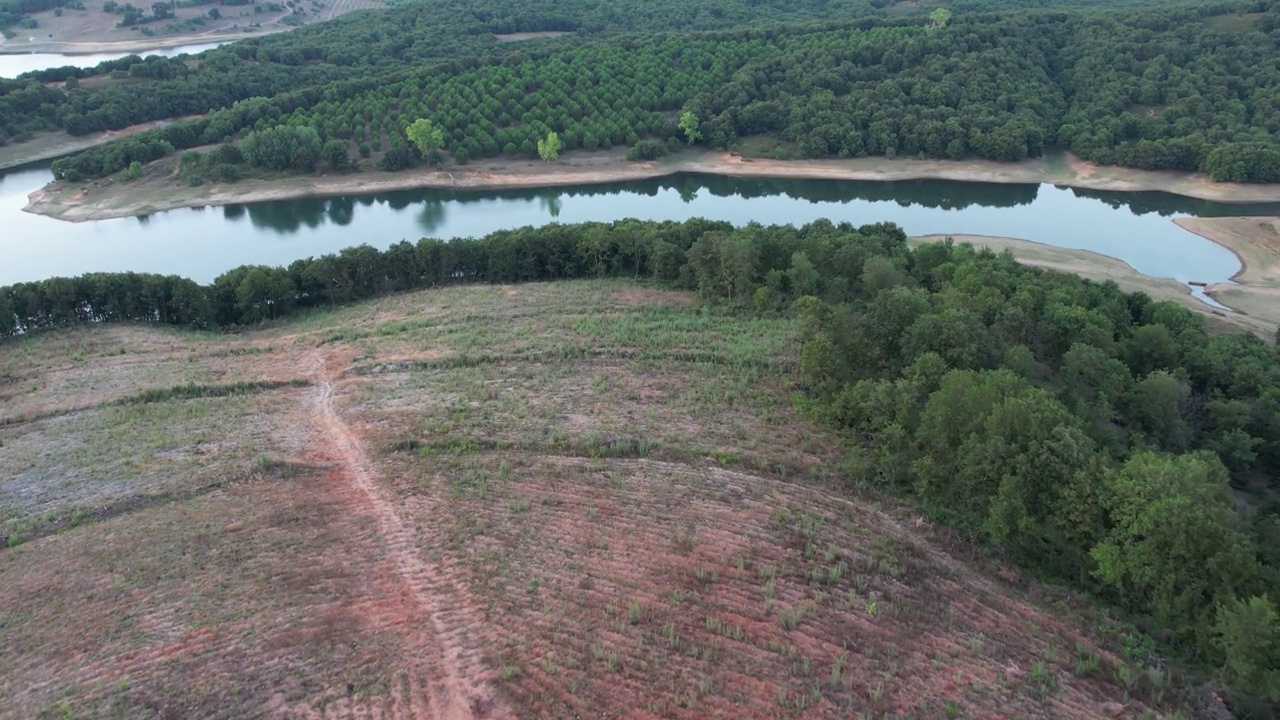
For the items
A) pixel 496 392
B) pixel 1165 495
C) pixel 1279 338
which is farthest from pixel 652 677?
pixel 1279 338

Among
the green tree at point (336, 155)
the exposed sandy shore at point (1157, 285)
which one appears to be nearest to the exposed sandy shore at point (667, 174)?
the exposed sandy shore at point (1157, 285)

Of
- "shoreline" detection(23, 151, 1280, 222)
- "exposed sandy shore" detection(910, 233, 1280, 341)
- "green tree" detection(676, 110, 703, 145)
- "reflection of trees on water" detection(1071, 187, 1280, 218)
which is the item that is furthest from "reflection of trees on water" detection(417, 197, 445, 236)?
"reflection of trees on water" detection(1071, 187, 1280, 218)

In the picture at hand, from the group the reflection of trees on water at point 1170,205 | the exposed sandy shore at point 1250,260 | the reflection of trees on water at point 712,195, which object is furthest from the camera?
the reflection of trees on water at point 712,195

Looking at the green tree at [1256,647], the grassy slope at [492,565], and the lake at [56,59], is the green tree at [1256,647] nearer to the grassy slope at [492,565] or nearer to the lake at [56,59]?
the grassy slope at [492,565]

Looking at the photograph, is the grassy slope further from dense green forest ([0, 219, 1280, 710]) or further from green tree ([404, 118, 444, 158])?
green tree ([404, 118, 444, 158])

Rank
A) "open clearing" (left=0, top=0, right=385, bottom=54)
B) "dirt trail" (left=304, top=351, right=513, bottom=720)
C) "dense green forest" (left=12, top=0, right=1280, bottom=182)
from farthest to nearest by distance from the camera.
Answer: "open clearing" (left=0, top=0, right=385, bottom=54)
"dense green forest" (left=12, top=0, right=1280, bottom=182)
"dirt trail" (left=304, top=351, right=513, bottom=720)

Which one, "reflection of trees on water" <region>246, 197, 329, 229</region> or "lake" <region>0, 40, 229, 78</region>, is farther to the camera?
"lake" <region>0, 40, 229, 78</region>
